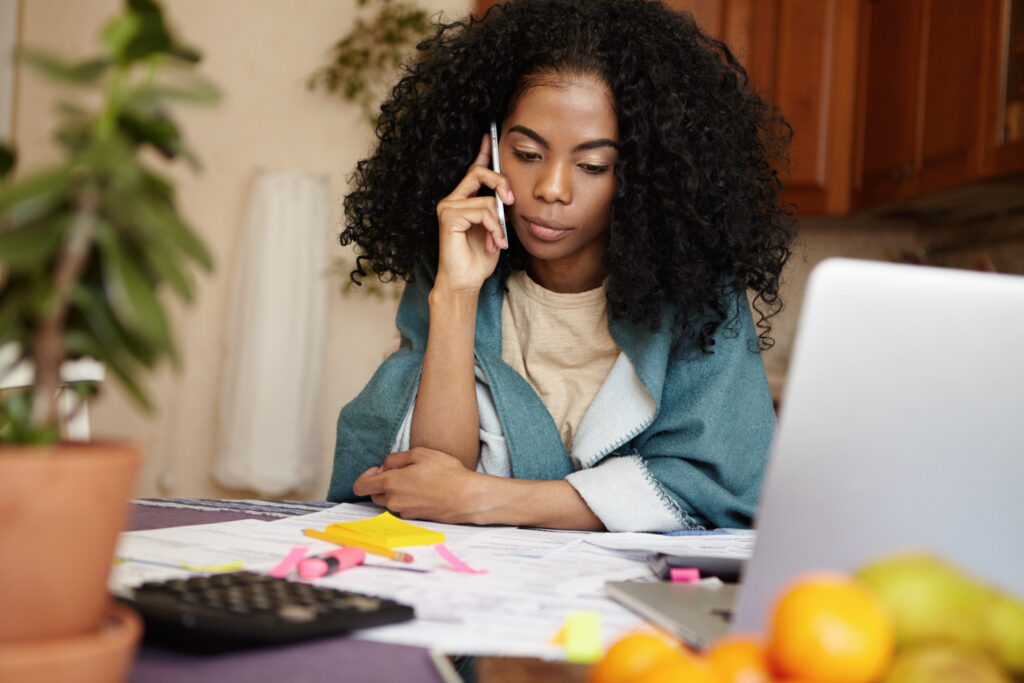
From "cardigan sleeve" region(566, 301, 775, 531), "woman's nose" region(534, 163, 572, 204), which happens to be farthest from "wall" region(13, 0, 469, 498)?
"cardigan sleeve" region(566, 301, 775, 531)

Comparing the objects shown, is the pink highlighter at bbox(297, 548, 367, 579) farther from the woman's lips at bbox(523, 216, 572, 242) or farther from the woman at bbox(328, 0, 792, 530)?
the woman's lips at bbox(523, 216, 572, 242)

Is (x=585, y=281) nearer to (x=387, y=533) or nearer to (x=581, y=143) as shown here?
(x=581, y=143)

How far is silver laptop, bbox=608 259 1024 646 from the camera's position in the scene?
413mm

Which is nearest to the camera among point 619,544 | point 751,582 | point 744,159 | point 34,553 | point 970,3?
point 34,553

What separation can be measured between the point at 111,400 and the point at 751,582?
3.26 metres

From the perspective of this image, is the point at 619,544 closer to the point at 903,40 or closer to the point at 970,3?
the point at 970,3

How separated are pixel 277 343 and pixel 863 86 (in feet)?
6.97

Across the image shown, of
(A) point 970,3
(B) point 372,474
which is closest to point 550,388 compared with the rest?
(B) point 372,474

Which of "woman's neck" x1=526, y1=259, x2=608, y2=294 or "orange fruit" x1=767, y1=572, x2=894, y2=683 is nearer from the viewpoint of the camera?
"orange fruit" x1=767, y1=572, x2=894, y2=683

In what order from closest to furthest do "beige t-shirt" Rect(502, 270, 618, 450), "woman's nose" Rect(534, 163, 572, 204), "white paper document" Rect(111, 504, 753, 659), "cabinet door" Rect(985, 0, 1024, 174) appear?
"white paper document" Rect(111, 504, 753, 659) < "woman's nose" Rect(534, 163, 572, 204) < "beige t-shirt" Rect(502, 270, 618, 450) < "cabinet door" Rect(985, 0, 1024, 174)

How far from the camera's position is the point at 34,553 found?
351 millimetres

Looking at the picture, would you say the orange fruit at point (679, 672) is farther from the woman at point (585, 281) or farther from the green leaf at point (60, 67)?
the woman at point (585, 281)

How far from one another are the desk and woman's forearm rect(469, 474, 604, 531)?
0.49m

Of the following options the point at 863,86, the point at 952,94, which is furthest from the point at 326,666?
the point at 863,86
